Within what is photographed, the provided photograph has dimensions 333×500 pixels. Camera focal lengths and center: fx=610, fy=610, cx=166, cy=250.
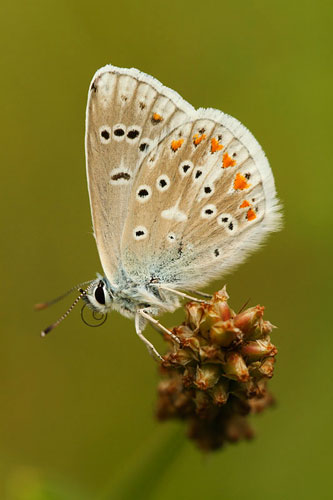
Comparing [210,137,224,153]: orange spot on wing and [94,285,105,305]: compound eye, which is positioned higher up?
[210,137,224,153]: orange spot on wing

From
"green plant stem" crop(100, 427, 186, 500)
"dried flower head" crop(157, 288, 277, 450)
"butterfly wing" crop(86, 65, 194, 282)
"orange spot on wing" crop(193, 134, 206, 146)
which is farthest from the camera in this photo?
"orange spot on wing" crop(193, 134, 206, 146)

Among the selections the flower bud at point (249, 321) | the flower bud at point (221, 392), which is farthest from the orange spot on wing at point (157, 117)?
the flower bud at point (221, 392)

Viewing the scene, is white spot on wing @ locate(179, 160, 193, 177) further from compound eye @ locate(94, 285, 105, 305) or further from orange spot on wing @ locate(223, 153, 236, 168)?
compound eye @ locate(94, 285, 105, 305)

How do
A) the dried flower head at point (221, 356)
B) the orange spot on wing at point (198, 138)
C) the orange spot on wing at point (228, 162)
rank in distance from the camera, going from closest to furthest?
the dried flower head at point (221, 356)
the orange spot on wing at point (228, 162)
the orange spot on wing at point (198, 138)

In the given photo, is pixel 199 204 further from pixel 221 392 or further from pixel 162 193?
pixel 221 392

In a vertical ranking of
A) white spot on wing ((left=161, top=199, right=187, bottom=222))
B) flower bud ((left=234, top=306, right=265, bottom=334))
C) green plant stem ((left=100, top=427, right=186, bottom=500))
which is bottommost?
Answer: green plant stem ((left=100, top=427, right=186, bottom=500))

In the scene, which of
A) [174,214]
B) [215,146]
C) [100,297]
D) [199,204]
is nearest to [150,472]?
[100,297]

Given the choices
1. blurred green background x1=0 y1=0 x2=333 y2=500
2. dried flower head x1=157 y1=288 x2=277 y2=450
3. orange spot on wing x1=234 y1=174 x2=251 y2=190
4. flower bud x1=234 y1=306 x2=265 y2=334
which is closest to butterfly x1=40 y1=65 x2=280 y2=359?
orange spot on wing x1=234 y1=174 x2=251 y2=190

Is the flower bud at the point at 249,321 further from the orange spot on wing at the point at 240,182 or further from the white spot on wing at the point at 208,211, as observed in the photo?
the orange spot on wing at the point at 240,182

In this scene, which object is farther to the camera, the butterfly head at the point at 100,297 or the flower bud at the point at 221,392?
the butterfly head at the point at 100,297

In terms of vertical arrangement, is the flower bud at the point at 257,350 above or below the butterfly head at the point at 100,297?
below
